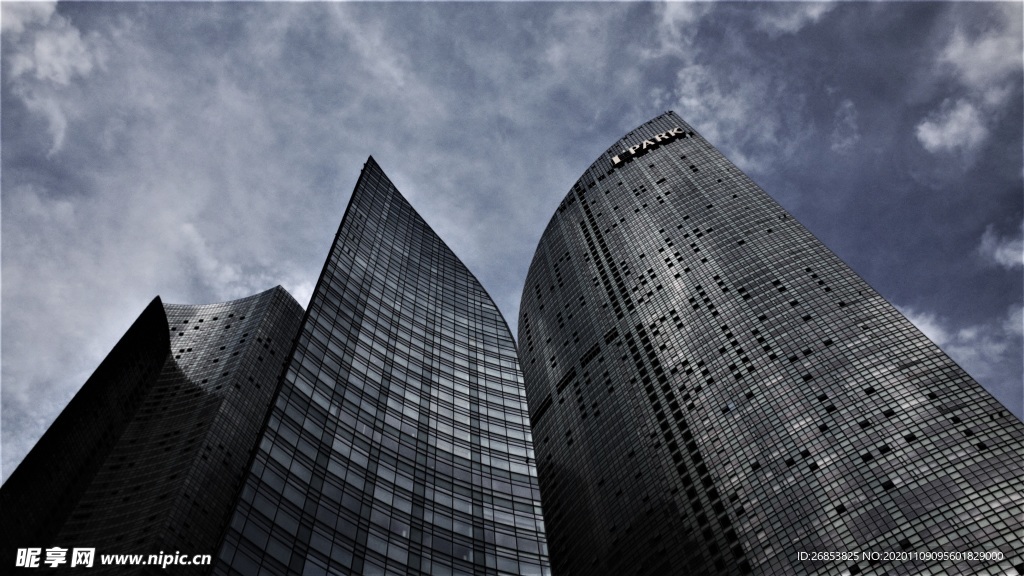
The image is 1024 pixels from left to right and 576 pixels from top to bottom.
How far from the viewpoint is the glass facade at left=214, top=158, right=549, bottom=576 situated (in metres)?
40.0

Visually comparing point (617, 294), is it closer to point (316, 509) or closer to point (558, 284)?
point (558, 284)

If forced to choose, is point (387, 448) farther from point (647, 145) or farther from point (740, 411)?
point (647, 145)

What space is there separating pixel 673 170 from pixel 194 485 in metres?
103

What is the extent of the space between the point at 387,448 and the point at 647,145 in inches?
5070

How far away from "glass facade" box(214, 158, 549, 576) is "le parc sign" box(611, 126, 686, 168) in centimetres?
9720

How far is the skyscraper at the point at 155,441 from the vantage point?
90188 mm

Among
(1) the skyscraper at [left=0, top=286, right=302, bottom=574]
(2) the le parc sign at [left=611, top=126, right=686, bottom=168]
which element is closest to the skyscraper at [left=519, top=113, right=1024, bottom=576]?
(2) the le parc sign at [left=611, top=126, right=686, bottom=168]

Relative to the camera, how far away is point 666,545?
3590 inches

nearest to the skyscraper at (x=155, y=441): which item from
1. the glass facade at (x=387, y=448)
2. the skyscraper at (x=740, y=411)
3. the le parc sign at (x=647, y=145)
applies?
the glass facade at (x=387, y=448)

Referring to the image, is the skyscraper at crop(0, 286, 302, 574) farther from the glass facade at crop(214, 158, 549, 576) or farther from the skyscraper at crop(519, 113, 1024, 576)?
the skyscraper at crop(519, 113, 1024, 576)

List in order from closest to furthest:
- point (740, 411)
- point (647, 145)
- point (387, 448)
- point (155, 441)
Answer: point (387, 448), point (740, 411), point (155, 441), point (647, 145)

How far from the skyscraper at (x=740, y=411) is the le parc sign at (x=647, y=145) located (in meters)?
8.46

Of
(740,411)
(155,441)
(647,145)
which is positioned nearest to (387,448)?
(740,411)

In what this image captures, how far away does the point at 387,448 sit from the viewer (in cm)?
5078
